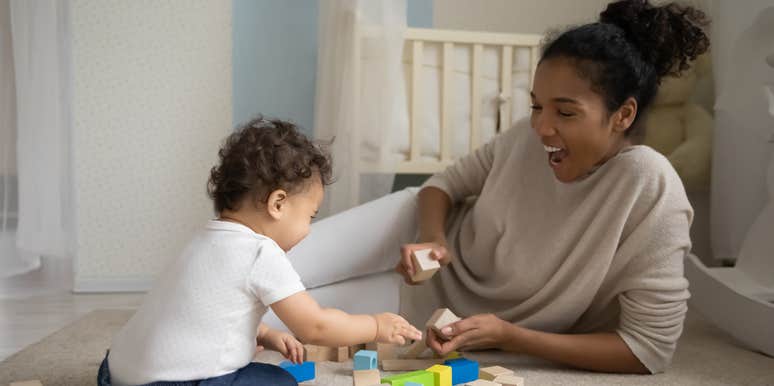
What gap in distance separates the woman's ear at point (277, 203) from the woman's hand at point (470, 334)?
40 cm

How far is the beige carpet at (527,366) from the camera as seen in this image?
1237 mm

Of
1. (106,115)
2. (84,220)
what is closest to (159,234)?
(84,220)

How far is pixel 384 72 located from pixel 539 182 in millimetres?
696

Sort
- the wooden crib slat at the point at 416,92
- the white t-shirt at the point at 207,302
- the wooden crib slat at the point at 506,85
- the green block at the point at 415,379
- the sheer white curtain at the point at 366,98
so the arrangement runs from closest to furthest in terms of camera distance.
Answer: the white t-shirt at the point at 207,302 < the green block at the point at 415,379 < the sheer white curtain at the point at 366,98 < the wooden crib slat at the point at 416,92 < the wooden crib slat at the point at 506,85

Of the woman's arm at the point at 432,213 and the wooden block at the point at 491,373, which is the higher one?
the woman's arm at the point at 432,213

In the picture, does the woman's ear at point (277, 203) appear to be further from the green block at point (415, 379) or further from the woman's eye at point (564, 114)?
the woman's eye at point (564, 114)

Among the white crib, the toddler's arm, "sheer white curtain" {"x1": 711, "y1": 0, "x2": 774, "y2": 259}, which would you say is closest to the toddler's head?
the toddler's arm

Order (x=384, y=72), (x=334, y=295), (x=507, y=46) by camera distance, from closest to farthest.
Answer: (x=334, y=295) → (x=384, y=72) → (x=507, y=46)

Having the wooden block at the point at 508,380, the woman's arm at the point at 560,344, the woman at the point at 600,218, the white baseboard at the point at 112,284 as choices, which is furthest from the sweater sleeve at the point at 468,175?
the white baseboard at the point at 112,284

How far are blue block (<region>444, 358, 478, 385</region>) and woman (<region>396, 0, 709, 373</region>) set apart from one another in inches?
1.3

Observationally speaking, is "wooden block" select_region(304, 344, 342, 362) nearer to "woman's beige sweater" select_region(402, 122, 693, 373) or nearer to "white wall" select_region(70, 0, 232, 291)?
"woman's beige sweater" select_region(402, 122, 693, 373)

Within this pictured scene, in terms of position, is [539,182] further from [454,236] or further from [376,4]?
[376,4]

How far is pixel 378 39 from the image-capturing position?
75.9 inches

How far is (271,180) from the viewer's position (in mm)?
920
